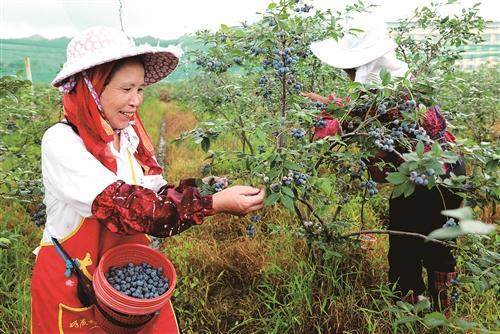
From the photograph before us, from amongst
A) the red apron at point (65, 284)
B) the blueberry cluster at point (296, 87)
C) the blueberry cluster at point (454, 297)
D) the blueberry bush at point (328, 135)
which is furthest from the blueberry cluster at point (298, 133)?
the blueberry cluster at point (454, 297)

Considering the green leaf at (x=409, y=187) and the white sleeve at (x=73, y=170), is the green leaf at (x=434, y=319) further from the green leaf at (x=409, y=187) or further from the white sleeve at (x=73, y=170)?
the white sleeve at (x=73, y=170)

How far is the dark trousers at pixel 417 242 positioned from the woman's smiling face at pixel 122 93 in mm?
1346

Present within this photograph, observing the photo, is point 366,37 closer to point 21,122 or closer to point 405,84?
point 405,84

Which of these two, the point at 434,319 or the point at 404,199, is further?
the point at 404,199

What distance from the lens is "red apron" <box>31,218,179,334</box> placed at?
4.28 feet

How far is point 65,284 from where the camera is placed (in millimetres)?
1307

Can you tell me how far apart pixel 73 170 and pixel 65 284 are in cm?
36

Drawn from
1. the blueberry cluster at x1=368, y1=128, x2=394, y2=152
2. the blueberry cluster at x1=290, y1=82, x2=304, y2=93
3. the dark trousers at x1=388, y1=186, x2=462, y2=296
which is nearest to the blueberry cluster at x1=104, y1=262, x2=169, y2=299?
the blueberry cluster at x1=368, y1=128, x2=394, y2=152

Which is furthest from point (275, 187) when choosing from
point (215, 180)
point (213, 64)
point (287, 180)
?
point (213, 64)

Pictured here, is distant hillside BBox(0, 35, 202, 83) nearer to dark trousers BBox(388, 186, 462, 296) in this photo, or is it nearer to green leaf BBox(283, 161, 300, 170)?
dark trousers BBox(388, 186, 462, 296)

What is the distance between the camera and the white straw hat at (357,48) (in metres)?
1.85

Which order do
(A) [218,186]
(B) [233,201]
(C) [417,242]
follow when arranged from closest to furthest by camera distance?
(B) [233,201] < (A) [218,186] < (C) [417,242]

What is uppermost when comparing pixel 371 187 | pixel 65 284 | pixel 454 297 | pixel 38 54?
pixel 65 284

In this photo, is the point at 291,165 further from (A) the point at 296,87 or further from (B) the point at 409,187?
(A) the point at 296,87
